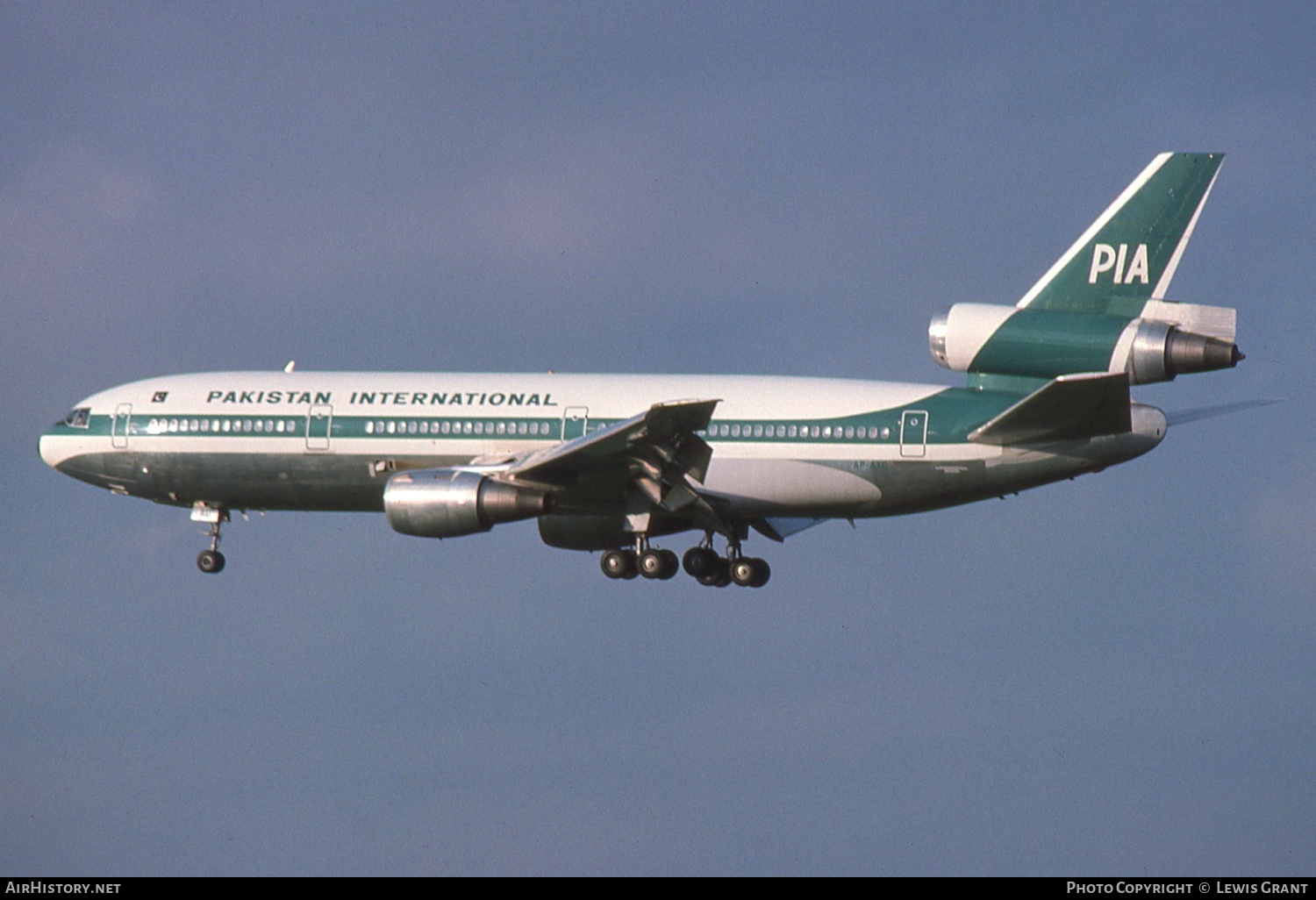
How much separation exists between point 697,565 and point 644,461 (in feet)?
16.9

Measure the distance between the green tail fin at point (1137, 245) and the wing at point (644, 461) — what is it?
869 centimetres

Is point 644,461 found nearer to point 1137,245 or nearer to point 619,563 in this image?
point 619,563

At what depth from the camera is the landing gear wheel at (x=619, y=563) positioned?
48188mm

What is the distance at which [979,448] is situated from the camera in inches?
1734

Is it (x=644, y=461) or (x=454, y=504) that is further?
(x=644, y=461)

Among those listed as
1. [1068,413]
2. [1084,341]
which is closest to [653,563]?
[1068,413]

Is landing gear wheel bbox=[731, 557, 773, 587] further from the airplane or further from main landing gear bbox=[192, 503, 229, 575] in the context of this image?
main landing gear bbox=[192, 503, 229, 575]

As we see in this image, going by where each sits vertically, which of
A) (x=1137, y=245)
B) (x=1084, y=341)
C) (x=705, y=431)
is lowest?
(x=705, y=431)

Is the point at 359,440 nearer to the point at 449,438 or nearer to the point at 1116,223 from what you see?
the point at 449,438

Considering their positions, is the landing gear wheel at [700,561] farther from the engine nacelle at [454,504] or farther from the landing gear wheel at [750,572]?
the engine nacelle at [454,504]

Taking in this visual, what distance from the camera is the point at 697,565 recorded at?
161 ft

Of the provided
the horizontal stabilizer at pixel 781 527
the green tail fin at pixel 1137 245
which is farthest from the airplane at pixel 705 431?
the horizontal stabilizer at pixel 781 527

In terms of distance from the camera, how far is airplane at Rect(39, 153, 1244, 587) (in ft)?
140

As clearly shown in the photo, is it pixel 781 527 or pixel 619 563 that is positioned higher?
pixel 781 527
